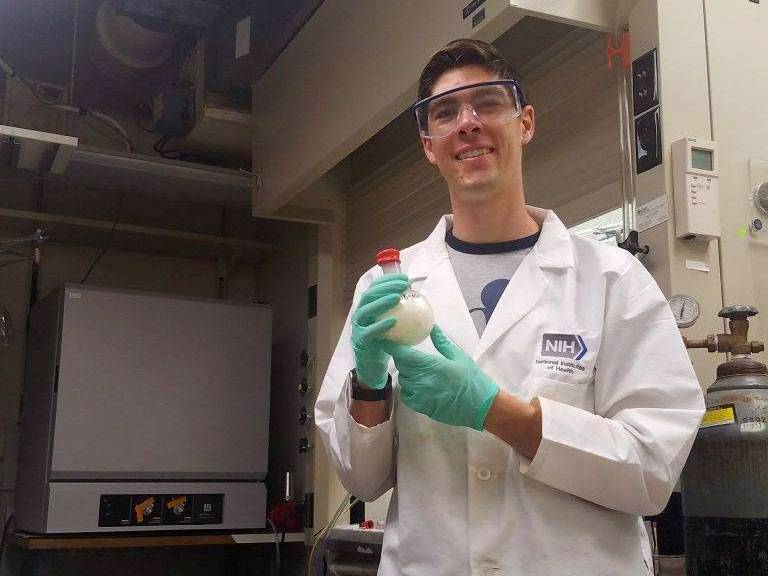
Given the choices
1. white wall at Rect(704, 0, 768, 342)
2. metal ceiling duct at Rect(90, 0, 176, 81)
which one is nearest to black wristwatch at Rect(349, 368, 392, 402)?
white wall at Rect(704, 0, 768, 342)

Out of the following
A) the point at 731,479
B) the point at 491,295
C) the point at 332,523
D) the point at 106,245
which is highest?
the point at 106,245

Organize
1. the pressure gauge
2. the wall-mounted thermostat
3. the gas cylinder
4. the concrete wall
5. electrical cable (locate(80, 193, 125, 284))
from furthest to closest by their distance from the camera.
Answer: electrical cable (locate(80, 193, 125, 284))
the concrete wall
the wall-mounted thermostat
the pressure gauge
the gas cylinder

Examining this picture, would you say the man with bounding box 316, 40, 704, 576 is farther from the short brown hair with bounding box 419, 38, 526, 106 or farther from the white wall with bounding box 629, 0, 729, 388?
the white wall with bounding box 629, 0, 729, 388

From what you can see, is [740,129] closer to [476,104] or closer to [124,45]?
[476,104]

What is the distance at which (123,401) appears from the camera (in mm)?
3279

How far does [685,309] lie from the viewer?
177 cm

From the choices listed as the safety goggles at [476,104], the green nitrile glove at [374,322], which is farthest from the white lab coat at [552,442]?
the safety goggles at [476,104]

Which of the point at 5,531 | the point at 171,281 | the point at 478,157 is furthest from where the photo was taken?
the point at 171,281

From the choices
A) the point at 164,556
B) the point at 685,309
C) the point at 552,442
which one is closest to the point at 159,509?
the point at 164,556

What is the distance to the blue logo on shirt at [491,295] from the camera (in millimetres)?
1311

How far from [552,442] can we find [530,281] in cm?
29

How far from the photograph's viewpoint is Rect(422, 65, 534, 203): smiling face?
1323 millimetres

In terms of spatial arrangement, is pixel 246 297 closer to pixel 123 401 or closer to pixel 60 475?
pixel 123 401

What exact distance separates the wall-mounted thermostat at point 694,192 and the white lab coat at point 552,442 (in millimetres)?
620
